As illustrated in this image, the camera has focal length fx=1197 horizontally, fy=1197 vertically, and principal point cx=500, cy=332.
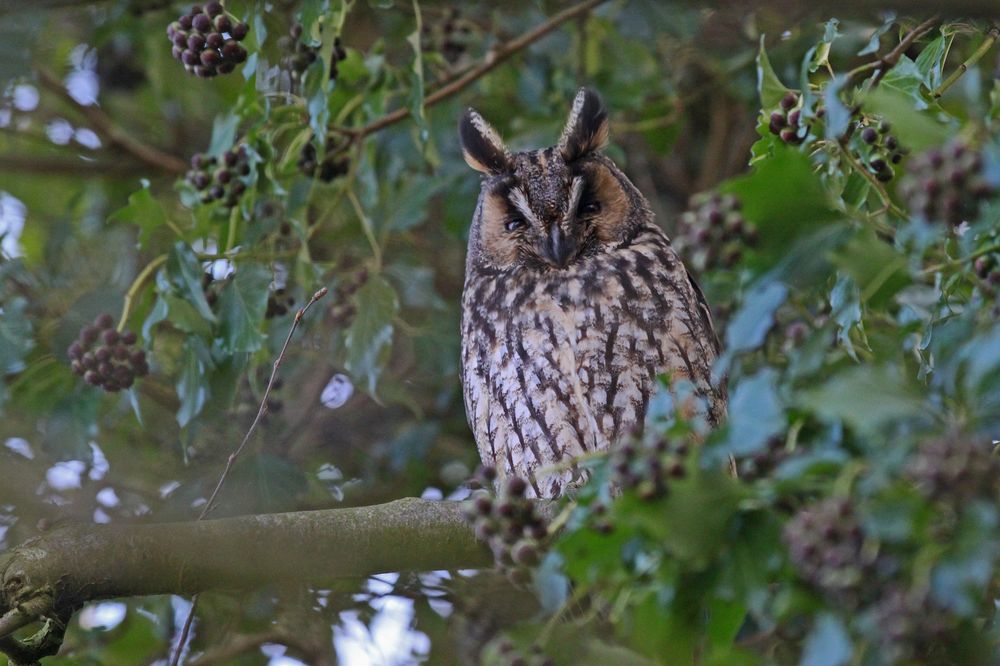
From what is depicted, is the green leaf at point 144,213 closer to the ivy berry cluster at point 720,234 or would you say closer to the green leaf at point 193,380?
the green leaf at point 193,380

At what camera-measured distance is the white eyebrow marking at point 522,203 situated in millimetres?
2783

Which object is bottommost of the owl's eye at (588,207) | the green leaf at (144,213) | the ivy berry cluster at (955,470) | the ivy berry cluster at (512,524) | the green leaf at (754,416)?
the owl's eye at (588,207)

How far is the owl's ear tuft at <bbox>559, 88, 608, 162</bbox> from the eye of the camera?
2885 millimetres

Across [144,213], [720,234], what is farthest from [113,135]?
[720,234]

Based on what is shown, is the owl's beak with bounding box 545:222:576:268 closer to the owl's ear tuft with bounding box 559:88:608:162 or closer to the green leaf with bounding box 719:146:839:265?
the owl's ear tuft with bounding box 559:88:608:162

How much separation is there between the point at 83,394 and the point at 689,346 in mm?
1314

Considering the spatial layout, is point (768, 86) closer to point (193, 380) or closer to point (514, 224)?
point (514, 224)

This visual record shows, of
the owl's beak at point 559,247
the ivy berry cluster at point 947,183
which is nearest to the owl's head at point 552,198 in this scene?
the owl's beak at point 559,247

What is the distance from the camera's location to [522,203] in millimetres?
2789

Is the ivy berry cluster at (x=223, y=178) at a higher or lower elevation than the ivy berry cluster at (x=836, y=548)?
lower

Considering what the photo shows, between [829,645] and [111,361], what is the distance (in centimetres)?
168

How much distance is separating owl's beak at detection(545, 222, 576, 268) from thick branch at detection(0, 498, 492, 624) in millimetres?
828

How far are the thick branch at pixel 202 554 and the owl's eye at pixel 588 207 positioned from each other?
101cm

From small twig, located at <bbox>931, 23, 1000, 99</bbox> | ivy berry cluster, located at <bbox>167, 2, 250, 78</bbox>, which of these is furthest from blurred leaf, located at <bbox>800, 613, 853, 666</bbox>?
ivy berry cluster, located at <bbox>167, 2, 250, 78</bbox>
